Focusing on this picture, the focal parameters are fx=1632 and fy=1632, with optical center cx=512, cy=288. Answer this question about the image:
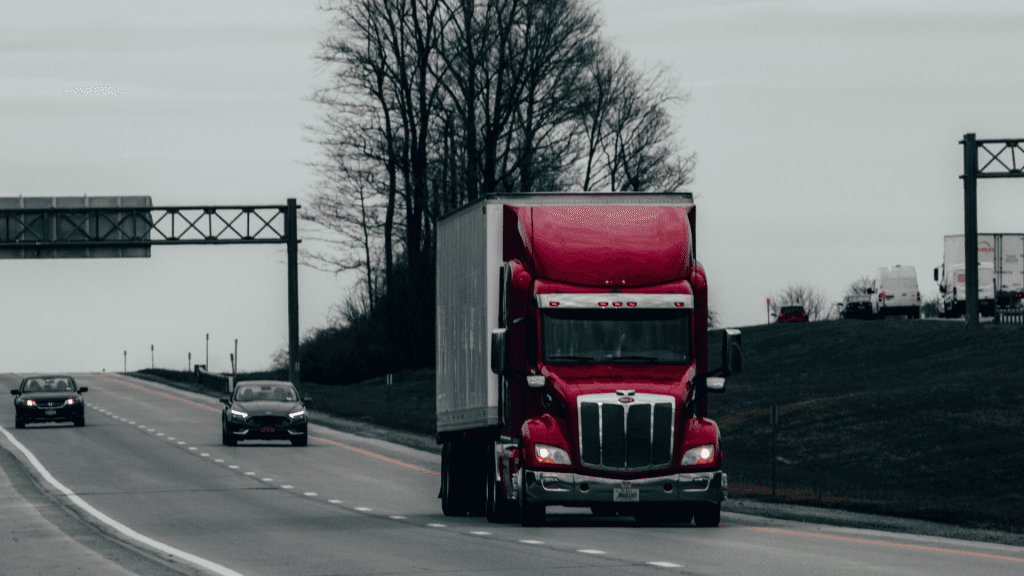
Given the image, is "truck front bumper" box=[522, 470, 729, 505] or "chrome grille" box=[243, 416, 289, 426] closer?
"truck front bumper" box=[522, 470, 729, 505]

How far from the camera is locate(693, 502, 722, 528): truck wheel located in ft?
63.1

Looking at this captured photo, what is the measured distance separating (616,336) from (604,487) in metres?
1.71

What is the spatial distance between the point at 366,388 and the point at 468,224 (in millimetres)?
55579

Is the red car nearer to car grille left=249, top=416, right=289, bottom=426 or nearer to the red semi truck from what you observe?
car grille left=249, top=416, right=289, bottom=426

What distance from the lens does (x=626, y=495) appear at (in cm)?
1806

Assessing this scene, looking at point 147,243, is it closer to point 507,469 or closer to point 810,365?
point 810,365

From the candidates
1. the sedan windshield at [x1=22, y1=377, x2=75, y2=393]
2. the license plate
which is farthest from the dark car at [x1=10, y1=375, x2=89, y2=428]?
the license plate

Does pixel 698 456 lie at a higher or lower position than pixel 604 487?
higher

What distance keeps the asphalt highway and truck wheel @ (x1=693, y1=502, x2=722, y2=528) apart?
0.27 m

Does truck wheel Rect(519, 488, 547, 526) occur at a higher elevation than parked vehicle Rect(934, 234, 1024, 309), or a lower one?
lower

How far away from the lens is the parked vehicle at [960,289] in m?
71.1

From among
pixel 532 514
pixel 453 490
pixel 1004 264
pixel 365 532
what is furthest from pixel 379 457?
pixel 1004 264

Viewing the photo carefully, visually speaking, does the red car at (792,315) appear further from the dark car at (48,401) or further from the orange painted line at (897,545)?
the orange painted line at (897,545)

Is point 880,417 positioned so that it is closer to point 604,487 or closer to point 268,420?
point 268,420
